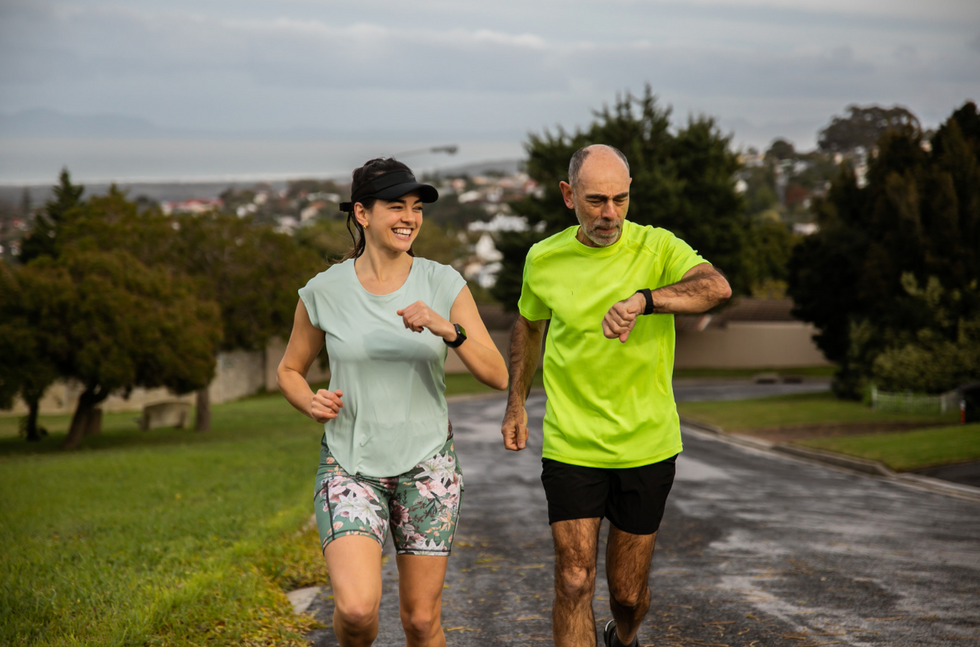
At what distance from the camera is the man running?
14.5 ft

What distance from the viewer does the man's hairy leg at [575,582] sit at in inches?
172

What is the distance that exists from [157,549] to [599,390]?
485cm

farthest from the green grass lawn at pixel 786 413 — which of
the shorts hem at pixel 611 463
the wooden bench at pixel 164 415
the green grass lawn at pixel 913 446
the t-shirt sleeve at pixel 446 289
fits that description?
the t-shirt sleeve at pixel 446 289

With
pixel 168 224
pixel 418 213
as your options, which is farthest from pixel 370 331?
pixel 168 224

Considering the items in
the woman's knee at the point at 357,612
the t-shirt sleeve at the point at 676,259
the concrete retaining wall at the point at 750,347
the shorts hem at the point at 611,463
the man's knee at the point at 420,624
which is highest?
the t-shirt sleeve at the point at 676,259

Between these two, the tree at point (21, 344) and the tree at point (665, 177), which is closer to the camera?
the tree at point (21, 344)

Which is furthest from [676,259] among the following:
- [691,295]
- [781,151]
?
[781,151]

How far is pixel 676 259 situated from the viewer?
4.45 meters

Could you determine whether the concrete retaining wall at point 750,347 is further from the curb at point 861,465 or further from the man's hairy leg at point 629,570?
the man's hairy leg at point 629,570

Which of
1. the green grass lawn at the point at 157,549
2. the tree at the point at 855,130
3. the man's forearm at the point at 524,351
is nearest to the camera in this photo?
the man's forearm at the point at 524,351

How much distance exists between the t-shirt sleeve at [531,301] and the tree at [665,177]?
4259cm

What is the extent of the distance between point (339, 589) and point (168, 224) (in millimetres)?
27281

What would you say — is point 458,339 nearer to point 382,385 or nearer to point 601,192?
point 382,385

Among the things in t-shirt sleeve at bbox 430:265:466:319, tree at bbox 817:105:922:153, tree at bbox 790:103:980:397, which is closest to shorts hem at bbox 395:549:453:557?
t-shirt sleeve at bbox 430:265:466:319
